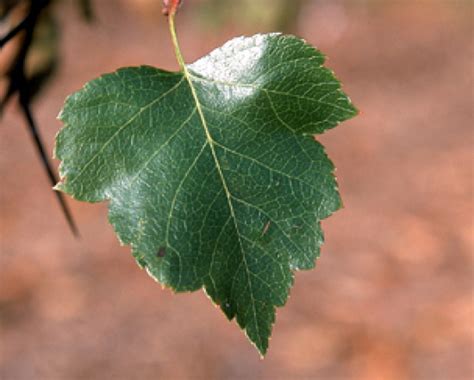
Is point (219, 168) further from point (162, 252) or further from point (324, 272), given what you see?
point (324, 272)

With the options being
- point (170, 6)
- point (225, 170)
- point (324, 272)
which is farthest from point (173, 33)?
point (324, 272)

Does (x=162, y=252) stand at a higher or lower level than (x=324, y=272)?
higher

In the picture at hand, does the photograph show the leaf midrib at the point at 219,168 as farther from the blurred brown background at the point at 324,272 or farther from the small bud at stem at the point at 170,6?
the blurred brown background at the point at 324,272

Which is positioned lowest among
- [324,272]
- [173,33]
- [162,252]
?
[324,272]

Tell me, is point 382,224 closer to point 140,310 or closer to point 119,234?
point 140,310

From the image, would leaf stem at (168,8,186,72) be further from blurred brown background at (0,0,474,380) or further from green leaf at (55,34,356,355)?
blurred brown background at (0,0,474,380)

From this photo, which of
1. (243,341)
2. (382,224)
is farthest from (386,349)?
(382,224)

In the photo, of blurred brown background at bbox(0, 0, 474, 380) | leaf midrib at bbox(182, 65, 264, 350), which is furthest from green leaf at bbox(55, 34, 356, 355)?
blurred brown background at bbox(0, 0, 474, 380)
